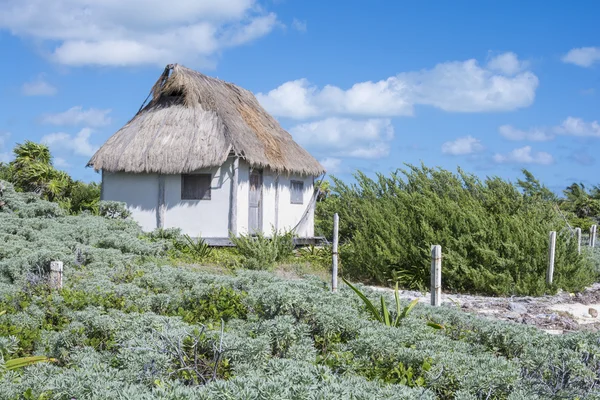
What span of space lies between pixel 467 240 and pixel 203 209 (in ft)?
23.6

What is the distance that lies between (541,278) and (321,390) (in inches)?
415

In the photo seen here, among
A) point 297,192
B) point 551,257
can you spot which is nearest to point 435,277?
point 551,257

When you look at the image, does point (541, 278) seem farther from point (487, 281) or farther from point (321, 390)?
point (321, 390)

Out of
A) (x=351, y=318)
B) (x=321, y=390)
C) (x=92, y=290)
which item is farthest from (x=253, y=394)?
(x=92, y=290)

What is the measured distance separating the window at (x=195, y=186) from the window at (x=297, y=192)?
3.40 meters

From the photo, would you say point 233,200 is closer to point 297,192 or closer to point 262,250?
point 262,250

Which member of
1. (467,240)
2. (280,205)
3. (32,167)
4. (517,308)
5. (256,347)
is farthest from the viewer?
(280,205)

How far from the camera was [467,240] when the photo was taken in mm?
13383

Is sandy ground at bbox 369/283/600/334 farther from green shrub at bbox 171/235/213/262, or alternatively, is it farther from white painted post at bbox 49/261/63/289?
white painted post at bbox 49/261/63/289

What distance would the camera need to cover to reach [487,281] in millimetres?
13148

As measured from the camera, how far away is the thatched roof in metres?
17.1

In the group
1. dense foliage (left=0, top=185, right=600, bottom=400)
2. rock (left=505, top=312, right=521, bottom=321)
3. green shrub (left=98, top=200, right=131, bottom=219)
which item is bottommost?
rock (left=505, top=312, right=521, bottom=321)

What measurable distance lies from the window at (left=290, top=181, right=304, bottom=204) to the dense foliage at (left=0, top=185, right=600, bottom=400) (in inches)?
442

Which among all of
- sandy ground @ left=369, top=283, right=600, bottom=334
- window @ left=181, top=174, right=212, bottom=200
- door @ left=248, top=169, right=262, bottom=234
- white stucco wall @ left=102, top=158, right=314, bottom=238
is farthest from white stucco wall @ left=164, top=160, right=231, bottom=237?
sandy ground @ left=369, top=283, right=600, bottom=334
